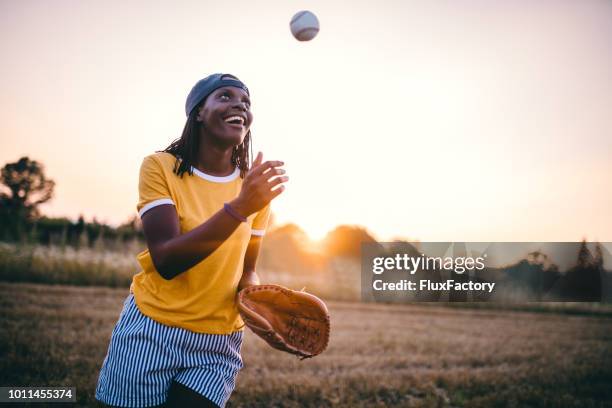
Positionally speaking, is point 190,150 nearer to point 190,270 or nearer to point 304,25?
point 190,270

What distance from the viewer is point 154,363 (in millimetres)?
1981

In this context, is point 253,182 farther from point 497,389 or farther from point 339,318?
point 339,318

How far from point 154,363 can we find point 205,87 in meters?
1.33

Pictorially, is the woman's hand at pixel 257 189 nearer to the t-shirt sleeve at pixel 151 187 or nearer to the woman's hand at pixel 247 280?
the t-shirt sleeve at pixel 151 187

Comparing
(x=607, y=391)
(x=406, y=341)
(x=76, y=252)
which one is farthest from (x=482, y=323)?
(x=76, y=252)

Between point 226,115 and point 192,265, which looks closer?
point 192,265

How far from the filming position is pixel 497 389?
5.68 metres

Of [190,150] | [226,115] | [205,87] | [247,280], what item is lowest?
[247,280]

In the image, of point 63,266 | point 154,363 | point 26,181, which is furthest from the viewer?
point 26,181

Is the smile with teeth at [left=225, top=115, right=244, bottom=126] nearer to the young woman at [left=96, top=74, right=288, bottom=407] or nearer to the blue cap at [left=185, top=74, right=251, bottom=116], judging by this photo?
the young woman at [left=96, top=74, right=288, bottom=407]

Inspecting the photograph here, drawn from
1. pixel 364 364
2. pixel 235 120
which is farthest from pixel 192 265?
pixel 364 364

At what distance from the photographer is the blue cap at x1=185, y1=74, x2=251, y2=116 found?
2314mm
